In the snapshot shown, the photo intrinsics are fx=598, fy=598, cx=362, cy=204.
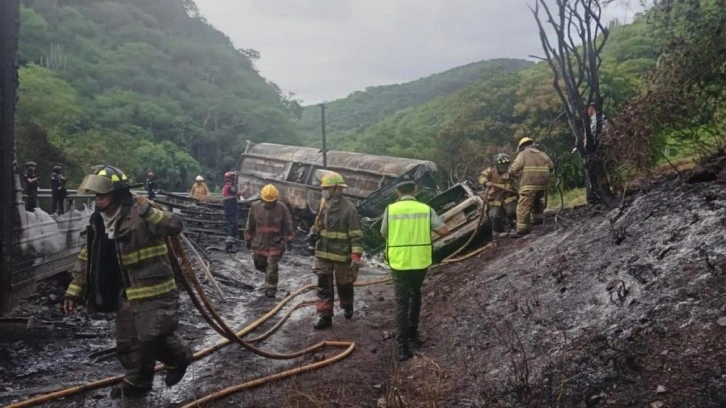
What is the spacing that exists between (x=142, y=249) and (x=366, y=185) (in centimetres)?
1068

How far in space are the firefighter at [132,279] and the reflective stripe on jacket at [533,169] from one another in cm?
562

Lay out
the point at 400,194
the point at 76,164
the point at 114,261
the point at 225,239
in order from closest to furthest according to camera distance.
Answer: the point at 114,261 → the point at 400,194 → the point at 225,239 → the point at 76,164

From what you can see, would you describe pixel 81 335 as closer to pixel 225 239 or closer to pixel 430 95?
pixel 225 239

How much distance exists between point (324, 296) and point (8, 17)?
14.3 feet

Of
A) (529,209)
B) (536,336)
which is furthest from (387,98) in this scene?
(536,336)

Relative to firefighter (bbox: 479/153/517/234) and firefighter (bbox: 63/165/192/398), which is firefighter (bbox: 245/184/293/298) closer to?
firefighter (bbox: 479/153/517/234)

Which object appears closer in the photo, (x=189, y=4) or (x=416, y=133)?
(x=416, y=133)

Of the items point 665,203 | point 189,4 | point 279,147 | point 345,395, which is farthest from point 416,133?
point 189,4

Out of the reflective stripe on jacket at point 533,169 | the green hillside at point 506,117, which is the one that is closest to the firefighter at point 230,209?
the green hillside at point 506,117

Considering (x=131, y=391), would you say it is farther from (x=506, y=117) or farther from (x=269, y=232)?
(x=506, y=117)

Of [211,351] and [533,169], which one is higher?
[533,169]

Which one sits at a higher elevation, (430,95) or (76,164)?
(430,95)

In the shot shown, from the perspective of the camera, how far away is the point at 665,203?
5734 millimetres

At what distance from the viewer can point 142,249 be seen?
163 inches
